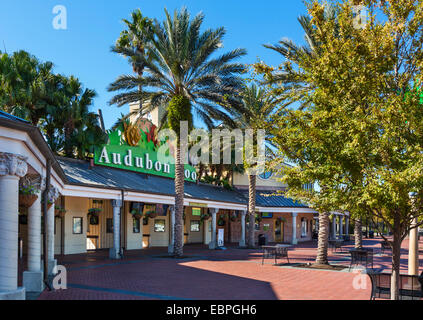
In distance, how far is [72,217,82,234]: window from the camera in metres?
24.0

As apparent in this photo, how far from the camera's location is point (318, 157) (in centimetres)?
853

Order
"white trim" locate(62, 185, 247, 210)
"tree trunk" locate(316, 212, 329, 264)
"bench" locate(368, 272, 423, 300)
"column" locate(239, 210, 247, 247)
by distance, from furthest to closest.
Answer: "column" locate(239, 210, 247, 247)
"white trim" locate(62, 185, 247, 210)
"tree trunk" locate(316, 212, 329, 264)
"bench" locate(368, 272, 423, 300)

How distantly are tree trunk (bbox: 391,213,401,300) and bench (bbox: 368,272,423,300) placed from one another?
21.4 inches

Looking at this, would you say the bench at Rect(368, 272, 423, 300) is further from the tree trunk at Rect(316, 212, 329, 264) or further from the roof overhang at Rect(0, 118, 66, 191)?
the tree trunk at Rect(316, 212, 329, 264)

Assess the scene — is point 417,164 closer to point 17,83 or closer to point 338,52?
point 338,52

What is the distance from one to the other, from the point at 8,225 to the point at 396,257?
7.54 metres

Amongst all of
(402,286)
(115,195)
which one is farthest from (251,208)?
(402,286)

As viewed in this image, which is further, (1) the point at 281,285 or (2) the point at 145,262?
(2) the point at 145,262

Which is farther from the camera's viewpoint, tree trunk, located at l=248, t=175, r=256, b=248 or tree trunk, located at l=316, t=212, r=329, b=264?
tree trunk, located at l=248, t=175, r=256, b=248

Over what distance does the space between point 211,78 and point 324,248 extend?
9.89 metres

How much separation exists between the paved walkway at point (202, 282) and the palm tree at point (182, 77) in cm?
532

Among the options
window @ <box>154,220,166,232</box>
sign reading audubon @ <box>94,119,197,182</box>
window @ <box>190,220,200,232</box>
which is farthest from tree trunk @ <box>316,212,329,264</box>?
window @ <box>190,220,200,232</box>

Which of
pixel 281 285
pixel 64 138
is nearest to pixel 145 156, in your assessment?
pixel 64 138
